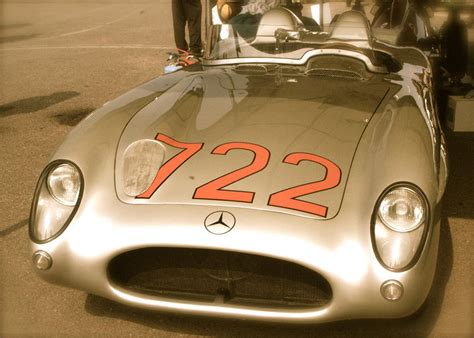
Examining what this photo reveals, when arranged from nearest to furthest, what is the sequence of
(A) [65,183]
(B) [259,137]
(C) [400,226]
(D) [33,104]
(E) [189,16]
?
(C) [400,226], (A) [65,183], (B) [259,137], (D) [33,104], (E) [189,16]

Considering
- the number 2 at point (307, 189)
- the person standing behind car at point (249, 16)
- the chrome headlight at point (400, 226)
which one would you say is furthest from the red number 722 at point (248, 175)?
the person standing behind car at point (249, 16)

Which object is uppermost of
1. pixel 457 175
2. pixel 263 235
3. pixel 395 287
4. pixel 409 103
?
pixel 409 103

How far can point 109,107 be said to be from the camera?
127 inches

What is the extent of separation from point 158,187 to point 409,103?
4.29 ft

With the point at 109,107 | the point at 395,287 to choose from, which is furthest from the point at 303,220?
the point at 109,107

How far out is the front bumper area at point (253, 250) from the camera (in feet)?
7.55

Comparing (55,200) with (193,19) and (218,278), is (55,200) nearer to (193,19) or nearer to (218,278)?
(218,278)

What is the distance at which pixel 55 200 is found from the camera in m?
2.63

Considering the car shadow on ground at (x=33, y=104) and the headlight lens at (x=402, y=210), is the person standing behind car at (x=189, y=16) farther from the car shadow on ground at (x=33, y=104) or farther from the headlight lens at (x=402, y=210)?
the headlight lens at (x=402, y=210)

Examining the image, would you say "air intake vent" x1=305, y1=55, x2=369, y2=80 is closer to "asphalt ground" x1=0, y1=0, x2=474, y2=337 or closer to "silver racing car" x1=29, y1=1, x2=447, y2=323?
"silver racing car" x1=29, y1=1, x2=447, y2=323

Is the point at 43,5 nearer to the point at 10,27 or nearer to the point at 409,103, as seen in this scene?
the point at 10,27

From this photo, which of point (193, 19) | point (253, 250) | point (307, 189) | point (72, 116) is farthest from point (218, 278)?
point (193, 19)

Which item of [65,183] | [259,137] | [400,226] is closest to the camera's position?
[400,226]

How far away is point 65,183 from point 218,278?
0.75 meters
